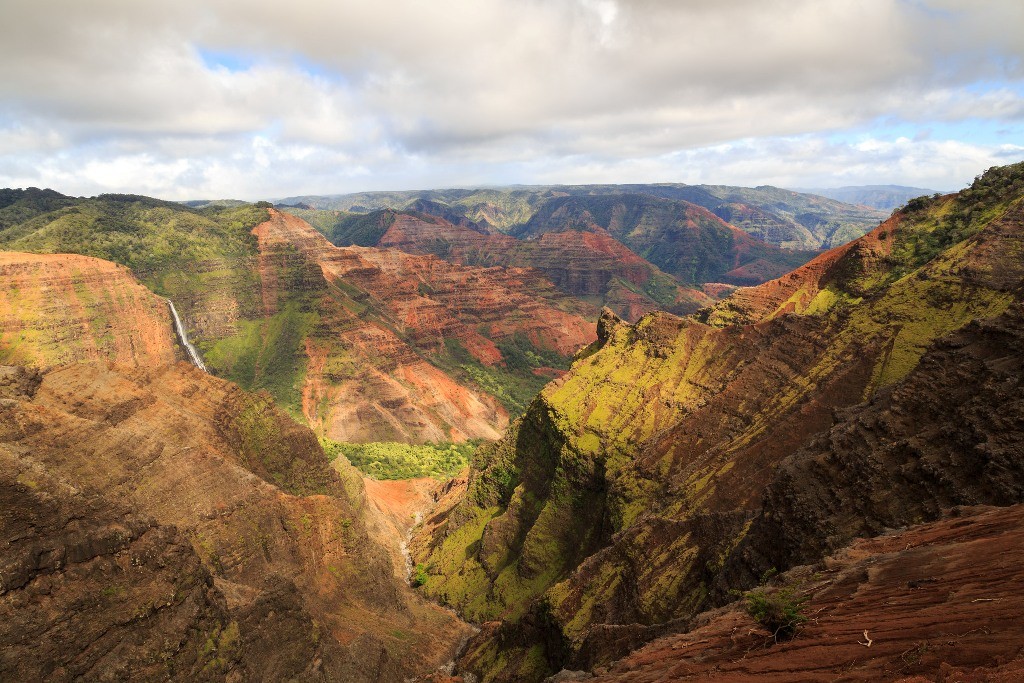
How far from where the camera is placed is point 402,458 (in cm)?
11394

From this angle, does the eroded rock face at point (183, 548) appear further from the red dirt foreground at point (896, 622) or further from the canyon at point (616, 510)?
the red dirt foreground at point (896, 622)

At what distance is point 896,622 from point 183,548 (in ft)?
115

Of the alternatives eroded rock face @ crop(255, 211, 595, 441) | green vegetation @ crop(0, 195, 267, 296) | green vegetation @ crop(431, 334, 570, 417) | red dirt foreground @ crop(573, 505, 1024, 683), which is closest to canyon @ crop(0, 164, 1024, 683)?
red dirt foreground @ crop(573, 505, 1024, 683)

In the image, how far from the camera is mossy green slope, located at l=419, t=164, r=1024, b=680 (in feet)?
125

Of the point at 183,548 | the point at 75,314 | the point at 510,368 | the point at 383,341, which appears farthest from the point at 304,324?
the point at 183,548

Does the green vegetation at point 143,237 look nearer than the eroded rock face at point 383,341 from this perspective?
No

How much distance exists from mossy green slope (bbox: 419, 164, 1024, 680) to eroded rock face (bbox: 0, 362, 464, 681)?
37.0ft

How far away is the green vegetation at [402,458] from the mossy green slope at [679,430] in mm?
32382

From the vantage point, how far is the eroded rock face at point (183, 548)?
1059 inches

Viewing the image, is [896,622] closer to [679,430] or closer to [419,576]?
[679,430]

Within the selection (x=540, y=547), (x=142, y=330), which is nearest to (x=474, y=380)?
(x=142, y=330)

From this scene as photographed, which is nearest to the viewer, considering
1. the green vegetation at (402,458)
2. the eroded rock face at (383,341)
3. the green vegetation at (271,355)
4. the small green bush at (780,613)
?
the small green bush at (780,613)

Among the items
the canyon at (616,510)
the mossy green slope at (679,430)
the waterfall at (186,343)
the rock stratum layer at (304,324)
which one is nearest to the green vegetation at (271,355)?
the rock stratum layer at (304,324)

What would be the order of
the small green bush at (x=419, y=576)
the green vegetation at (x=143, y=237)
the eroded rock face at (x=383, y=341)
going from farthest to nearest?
the green vegetation at (x=143, y=237), the eroded rock face at (x=383, y=341), the small green bush at (x=419, y=576)
